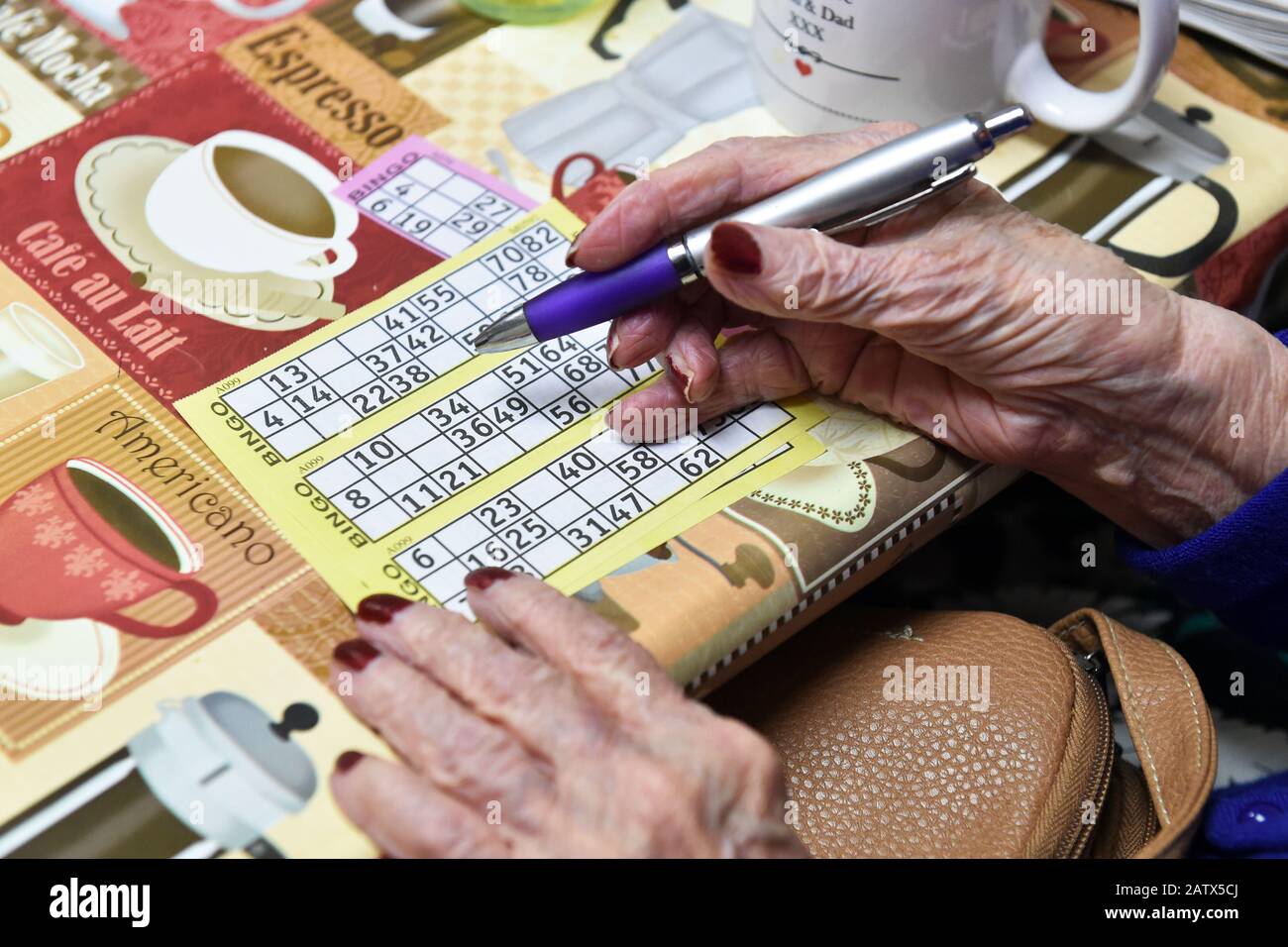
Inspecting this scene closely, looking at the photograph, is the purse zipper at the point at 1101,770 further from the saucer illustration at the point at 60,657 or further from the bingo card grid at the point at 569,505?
the saucer illustration at the point at 60,657

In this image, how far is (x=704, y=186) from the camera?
0.67 metres

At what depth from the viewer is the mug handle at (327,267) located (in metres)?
0.74

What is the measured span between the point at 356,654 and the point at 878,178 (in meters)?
0.37

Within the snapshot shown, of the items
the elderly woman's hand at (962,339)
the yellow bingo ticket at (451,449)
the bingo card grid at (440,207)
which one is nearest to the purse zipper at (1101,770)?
the elderly woman's hand at (962,339)

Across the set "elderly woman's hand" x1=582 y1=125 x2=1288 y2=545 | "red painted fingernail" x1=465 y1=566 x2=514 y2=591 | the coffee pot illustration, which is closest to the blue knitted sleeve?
"elderly woman's hand" x1=582 y1=125 x2=1288 y2=545

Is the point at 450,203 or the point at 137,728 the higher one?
the point at 450,203

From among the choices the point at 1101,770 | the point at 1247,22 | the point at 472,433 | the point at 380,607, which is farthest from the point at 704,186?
the point at 1247,22

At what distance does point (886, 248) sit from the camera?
64 centimetres

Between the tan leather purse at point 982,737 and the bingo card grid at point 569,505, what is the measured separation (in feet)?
0.53

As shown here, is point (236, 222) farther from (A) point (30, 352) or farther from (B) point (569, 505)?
(B) point (569, 505)

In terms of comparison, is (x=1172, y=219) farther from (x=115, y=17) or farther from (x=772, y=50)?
(x=115, y=17)
